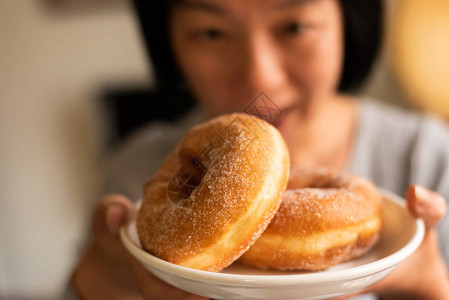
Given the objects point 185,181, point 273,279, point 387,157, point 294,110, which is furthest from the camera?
point 387,157

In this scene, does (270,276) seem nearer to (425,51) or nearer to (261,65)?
(261,65)

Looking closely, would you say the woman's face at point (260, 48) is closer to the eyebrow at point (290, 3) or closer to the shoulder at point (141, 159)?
the eyebrow at point (290, 3)

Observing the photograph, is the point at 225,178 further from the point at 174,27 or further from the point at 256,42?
the point at 174,27

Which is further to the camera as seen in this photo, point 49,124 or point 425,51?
point 49,124

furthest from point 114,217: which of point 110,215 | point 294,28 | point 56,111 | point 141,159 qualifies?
point 56,111

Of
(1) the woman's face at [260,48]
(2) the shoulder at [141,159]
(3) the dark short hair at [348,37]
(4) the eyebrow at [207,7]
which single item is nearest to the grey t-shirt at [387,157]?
(2) the shoulder at [141,159]
